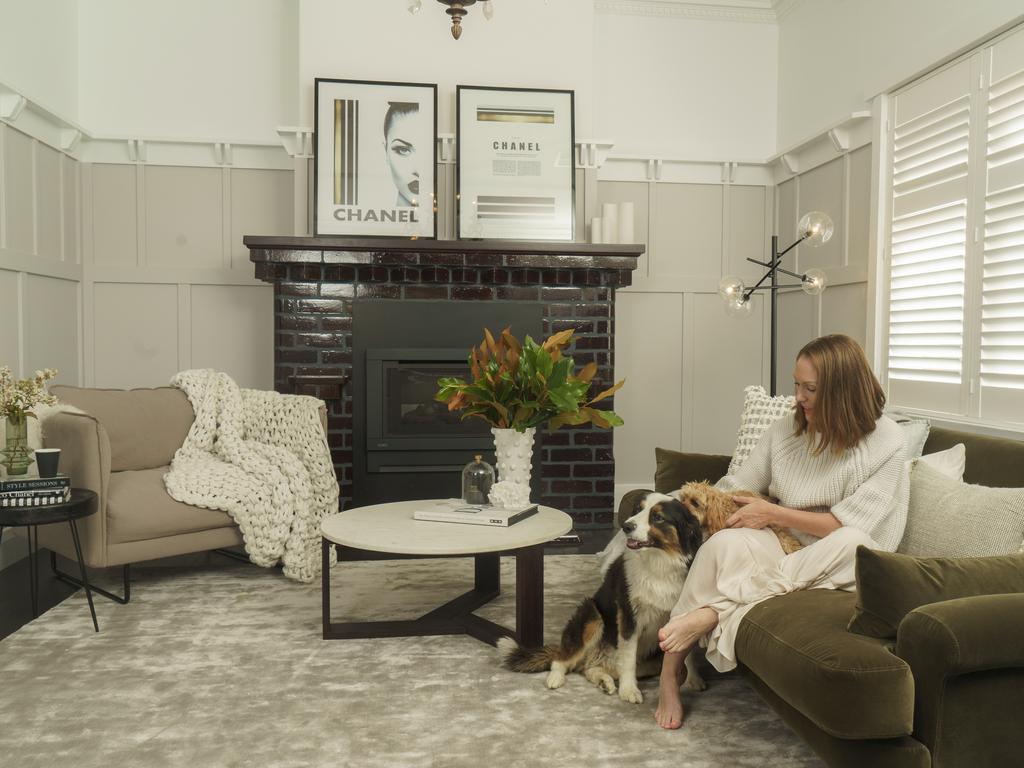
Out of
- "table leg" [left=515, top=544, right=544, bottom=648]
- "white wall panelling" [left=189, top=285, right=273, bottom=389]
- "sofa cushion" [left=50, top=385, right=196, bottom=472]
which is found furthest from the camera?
"white wall panelling" [left=189, top=285, right=273, bottom=389]

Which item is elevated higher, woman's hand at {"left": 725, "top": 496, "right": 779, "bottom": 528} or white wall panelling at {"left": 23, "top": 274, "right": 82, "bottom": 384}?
white wall panelling at {"left": 23, "top": 274, "right": 82, "bottom": 384}

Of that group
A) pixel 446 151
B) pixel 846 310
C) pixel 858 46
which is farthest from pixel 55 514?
pixel 858 46

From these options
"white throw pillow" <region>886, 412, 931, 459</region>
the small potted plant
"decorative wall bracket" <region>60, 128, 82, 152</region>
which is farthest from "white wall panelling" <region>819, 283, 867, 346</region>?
"decorative wall bracket" <region>60, 128, 82, 152</region>

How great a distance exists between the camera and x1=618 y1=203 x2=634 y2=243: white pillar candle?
4828 millimetres

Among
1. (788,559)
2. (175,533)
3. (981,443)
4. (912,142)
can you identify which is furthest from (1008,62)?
(175,533)

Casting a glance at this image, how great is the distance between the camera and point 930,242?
3764mm

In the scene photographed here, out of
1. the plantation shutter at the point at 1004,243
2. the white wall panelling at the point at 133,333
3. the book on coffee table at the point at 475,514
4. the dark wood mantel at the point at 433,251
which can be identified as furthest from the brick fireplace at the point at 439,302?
the plantation shutter at the point at 1004,243

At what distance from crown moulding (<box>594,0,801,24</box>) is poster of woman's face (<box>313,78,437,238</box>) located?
148cm

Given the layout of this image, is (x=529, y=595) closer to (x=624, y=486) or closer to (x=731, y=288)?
(x=731, y=288)

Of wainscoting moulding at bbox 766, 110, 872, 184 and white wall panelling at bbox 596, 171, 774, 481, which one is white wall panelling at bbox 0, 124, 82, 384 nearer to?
white wall panelling at bbox 596, 171, 774, 481

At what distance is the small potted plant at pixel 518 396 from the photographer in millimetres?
2865

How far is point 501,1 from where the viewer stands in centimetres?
473

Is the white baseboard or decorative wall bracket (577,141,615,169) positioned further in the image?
the white baseboard

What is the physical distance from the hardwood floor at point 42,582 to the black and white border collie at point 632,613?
1.61m
